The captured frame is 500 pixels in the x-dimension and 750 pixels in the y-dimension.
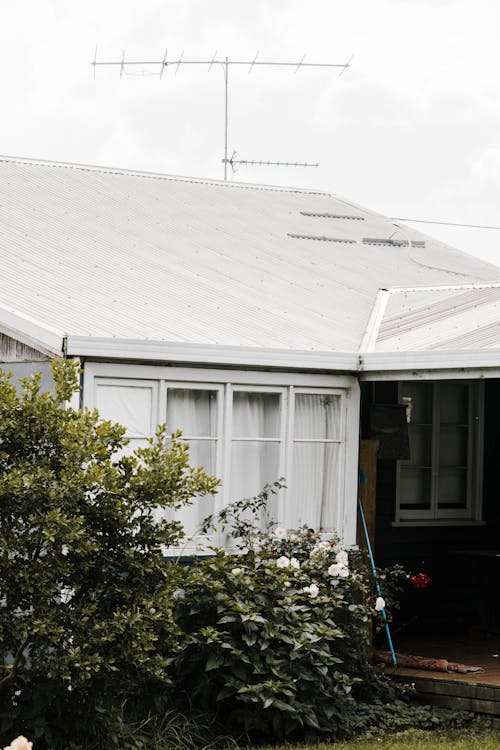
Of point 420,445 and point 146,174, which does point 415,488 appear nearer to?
point 420,445

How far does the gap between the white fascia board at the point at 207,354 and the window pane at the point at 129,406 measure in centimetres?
26

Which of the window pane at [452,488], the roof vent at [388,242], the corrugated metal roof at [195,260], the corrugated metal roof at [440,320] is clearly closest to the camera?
the corrugated metal roof at [195,260]

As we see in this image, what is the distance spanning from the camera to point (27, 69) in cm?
2316

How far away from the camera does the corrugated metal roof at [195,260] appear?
10.7 m

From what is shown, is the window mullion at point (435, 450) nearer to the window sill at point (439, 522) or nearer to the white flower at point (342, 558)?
the window sill at point (439, 522)

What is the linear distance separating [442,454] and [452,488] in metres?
Result: 0.40

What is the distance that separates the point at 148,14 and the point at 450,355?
13217 mm

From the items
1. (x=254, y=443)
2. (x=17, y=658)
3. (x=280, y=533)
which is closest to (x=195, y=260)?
(x=254, y=443)

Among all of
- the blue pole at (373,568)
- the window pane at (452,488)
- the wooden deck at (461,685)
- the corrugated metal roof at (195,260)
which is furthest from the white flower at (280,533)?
the window pane at (452,488)

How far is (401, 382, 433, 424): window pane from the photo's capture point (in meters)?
13.5

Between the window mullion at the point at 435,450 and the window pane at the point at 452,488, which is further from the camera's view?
the window pane at the point at 452,488

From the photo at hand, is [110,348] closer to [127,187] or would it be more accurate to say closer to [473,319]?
[473,319]

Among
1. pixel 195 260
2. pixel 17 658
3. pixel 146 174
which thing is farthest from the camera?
pixel 146 174

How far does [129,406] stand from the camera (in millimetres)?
10039
